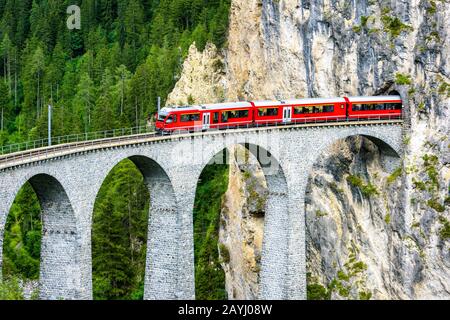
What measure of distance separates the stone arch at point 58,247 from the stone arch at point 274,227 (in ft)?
56.4

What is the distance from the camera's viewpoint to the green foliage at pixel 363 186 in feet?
249

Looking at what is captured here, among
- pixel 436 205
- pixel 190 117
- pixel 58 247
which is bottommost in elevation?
pixel 58 247

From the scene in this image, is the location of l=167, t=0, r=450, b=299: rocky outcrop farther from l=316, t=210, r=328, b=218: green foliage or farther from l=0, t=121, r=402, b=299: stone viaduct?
l=0, t=121, r=402, b=299: stone viaduct

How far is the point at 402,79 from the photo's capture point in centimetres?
7375

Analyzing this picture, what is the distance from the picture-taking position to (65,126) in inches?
4326

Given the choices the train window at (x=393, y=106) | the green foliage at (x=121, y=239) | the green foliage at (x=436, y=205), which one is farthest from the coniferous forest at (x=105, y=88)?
the train window at (x=393, y=106)

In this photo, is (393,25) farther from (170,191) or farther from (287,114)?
(170,191)

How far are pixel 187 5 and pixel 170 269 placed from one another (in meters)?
66.2

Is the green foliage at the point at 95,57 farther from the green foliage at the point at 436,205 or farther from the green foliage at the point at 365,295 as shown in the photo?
the green foliage at the point at 436,205

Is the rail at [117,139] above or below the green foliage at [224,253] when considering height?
above

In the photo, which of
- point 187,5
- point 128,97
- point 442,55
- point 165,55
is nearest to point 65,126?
point 128,97

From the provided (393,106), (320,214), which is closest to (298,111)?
(393,106)

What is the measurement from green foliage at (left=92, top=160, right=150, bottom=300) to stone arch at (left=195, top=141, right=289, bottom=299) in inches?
796

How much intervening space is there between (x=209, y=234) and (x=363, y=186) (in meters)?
22.5
